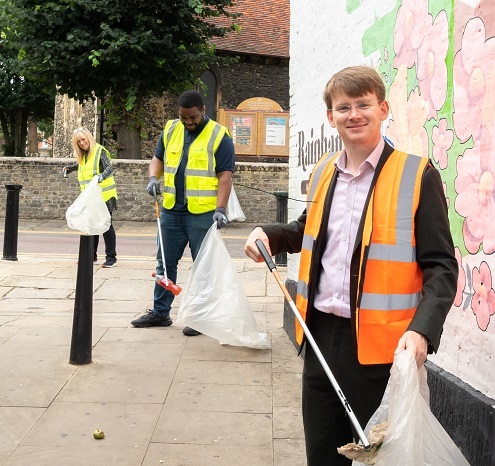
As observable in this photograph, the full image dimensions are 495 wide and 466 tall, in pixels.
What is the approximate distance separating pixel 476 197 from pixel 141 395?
2.41 metres

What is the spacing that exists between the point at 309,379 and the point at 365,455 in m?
0.57

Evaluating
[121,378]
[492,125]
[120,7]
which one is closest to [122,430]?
[121,378]

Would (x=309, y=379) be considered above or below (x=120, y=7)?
below

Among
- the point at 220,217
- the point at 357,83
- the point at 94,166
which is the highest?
the point at 357,83

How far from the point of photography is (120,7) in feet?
59.9

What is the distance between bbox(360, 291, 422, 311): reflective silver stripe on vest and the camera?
2.43 meters

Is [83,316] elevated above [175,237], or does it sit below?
below

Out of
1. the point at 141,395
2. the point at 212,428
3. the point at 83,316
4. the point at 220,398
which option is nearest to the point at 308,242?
the point at 212,428

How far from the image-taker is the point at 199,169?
6070mm

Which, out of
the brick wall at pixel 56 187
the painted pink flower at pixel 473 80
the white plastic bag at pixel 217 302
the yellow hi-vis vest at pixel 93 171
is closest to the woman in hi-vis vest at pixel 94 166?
the yellow hi-vis vest at pixel 93 171

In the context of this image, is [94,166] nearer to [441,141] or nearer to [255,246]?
[441,141]

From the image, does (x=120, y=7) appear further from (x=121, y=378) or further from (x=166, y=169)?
(x=121, y=378)

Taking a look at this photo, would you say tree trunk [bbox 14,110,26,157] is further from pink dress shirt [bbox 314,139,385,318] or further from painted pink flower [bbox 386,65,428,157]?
pink dress shirt [bbox 314,139,385,318]

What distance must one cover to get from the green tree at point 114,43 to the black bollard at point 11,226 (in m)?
7.61
